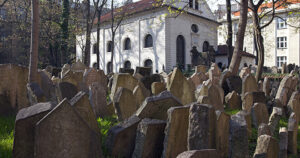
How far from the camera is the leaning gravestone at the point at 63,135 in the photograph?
1.81 m

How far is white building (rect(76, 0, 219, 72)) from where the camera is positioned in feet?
99.0

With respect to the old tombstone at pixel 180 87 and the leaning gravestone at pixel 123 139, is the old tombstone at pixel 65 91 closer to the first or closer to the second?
the old tombstone at pixel 180 87

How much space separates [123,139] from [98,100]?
5.69ft

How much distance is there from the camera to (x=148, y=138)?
7.41ft

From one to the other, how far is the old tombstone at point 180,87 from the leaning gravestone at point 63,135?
265 cm

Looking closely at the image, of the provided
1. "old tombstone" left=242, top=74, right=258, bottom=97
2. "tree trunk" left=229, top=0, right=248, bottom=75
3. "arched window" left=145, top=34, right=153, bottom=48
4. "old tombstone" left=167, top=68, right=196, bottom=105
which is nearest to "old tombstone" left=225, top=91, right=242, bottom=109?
"old tombstone" left=242, top=74, right=258, bottom=97

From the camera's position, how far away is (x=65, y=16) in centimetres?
1977

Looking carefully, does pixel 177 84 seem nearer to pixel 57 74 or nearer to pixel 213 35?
pixel 57 74

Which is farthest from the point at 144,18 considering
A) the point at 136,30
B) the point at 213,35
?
the point at 213,35

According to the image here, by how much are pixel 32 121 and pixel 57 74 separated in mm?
8421

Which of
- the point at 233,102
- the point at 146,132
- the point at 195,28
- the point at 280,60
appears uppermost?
the point at 195,28

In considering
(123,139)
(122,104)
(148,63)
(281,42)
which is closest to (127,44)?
(148,63)

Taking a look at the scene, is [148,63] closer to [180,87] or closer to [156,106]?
[180,87]

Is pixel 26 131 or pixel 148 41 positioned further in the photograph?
pixel 148 41
